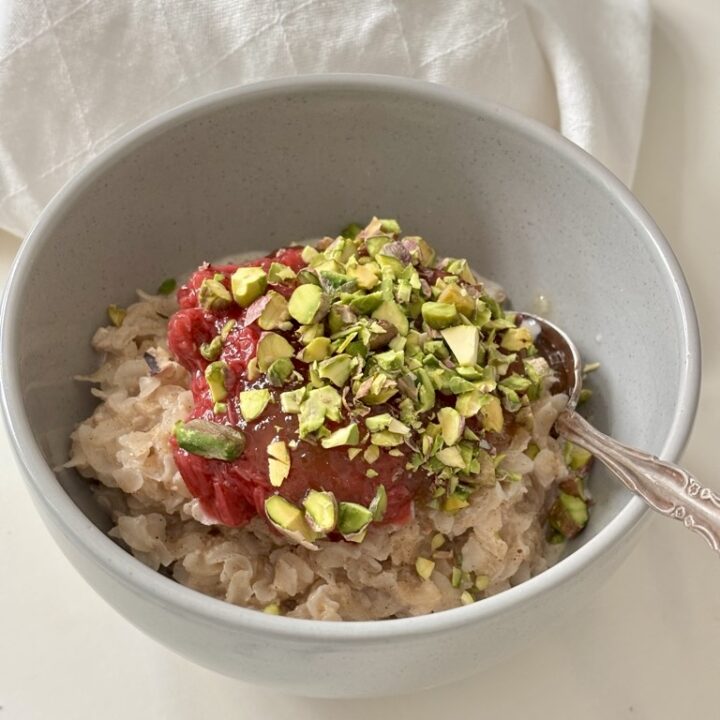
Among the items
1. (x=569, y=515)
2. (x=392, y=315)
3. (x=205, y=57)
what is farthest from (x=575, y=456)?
(x=205, y=57)

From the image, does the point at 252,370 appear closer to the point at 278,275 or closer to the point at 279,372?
the point at 279,372

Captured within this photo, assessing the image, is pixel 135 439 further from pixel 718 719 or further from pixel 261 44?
pixel 718 719

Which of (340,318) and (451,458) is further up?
(340,318)

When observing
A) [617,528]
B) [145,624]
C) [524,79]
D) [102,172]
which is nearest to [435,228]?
[524,79]

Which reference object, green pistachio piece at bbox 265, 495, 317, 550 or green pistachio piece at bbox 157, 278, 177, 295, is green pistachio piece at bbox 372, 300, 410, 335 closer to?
green pistachio piece at bbox 265, 495, 317, 550

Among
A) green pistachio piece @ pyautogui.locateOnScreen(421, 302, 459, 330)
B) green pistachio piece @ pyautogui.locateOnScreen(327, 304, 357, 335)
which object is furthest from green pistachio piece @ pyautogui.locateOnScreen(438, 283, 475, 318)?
green pistachio piece @ pyautogui.locateOnScreen(327, 304, 357, 335)
